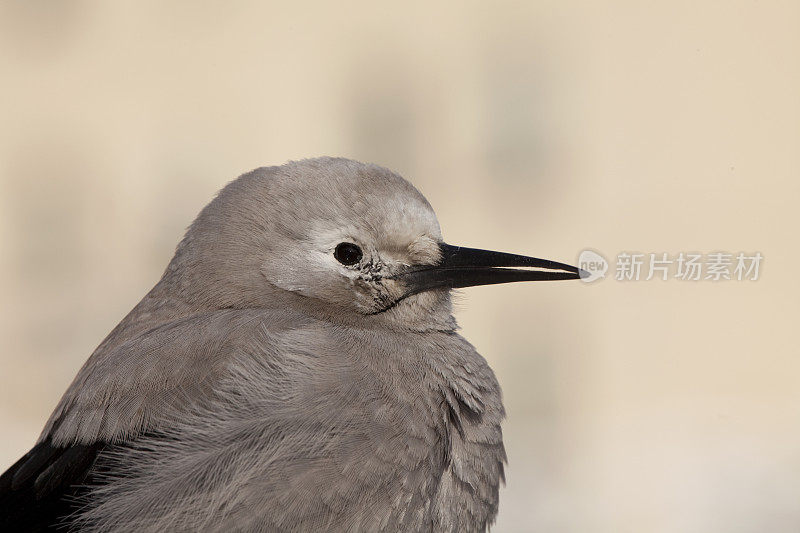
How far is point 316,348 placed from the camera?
2.58 metres

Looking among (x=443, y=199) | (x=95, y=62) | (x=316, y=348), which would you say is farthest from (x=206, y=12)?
(x=316, y=348)

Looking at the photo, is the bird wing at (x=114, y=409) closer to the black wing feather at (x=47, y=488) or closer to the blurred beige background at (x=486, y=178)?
the black wing feather at (x=47, y=488)

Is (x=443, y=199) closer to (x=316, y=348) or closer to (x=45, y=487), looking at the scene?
(x=316, y=348)

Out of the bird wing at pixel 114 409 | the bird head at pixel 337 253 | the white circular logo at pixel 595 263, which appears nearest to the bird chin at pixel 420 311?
the bird head at pixel 337 253

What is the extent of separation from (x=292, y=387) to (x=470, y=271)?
624mm

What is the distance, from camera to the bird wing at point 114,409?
240cm

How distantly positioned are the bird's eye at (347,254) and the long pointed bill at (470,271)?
0.13 metres

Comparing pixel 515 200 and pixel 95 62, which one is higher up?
pixel 95 62

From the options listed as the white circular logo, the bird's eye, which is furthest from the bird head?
the white circular logo

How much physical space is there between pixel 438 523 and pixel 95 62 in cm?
408

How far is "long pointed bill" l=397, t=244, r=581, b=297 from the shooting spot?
9.17ft

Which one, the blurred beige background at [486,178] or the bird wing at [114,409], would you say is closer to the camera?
the bird wing at [114,409]

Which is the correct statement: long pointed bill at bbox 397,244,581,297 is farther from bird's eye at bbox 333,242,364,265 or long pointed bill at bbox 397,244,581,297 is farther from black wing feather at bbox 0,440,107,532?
black wing feather at bbox 0,440,107,532

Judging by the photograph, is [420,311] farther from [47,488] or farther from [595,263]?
[595,263]
